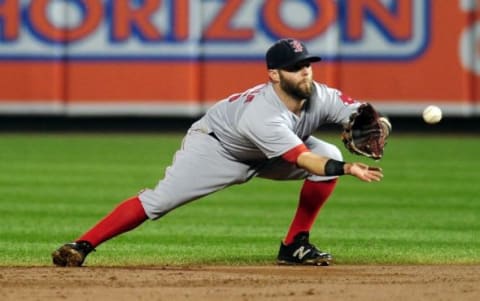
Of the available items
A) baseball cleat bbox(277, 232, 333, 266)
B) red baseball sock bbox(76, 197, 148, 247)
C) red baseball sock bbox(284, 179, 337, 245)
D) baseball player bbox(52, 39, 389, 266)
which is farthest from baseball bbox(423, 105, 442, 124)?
red baseball sock bbox(76, 197, 148, 247)

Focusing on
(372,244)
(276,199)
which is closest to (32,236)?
(372,244)

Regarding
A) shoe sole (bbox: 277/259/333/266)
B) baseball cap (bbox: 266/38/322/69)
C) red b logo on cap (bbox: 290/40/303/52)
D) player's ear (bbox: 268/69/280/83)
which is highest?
red b logo on cap (bbox: 290/40/303/52)

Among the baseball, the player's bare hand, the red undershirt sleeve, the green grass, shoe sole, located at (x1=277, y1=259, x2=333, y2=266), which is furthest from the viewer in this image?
the green grass

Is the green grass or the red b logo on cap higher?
the red b logo on cap

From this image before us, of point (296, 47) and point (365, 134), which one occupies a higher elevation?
point (296, 47)

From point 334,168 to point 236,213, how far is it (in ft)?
11.6

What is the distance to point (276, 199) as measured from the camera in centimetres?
1138

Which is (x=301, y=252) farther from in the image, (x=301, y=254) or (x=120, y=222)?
(x=120, y=222)

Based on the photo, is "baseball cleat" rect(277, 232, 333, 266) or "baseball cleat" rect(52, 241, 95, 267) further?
"baseball cleat" rect(277, 232, 333, 266)

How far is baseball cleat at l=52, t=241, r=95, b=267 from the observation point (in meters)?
7.37

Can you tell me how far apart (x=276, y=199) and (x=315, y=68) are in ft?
20.7

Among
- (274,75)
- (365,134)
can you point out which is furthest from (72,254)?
(365,134)

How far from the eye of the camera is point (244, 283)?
22.1 ft

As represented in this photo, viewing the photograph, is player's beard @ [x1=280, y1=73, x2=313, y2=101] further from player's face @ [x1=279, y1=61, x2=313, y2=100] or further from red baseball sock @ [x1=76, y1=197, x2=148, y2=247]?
red baseball sock @ [x1=76, y1=197, x2=148, y2=247]
